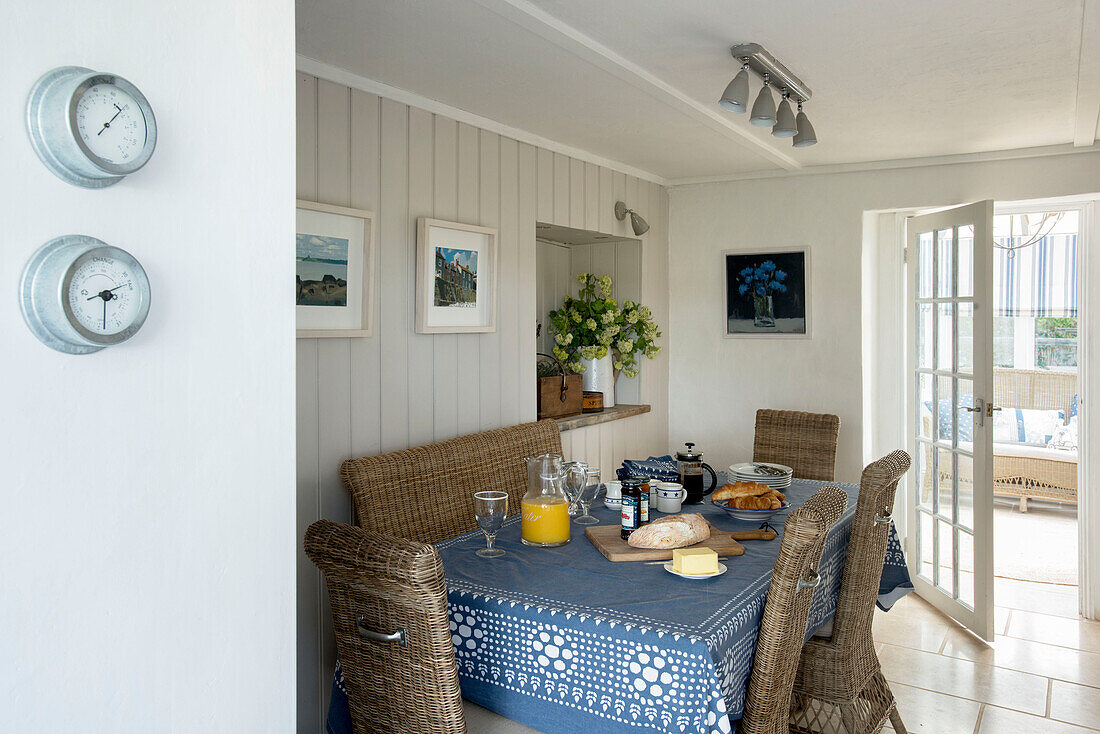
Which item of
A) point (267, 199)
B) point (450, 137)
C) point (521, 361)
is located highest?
point (450, 137)

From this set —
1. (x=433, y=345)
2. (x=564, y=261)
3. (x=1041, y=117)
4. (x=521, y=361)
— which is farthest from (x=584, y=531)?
(x=1041, y=117)

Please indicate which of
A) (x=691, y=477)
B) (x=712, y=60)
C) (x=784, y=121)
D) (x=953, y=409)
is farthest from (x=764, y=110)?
(x=953, y=409)

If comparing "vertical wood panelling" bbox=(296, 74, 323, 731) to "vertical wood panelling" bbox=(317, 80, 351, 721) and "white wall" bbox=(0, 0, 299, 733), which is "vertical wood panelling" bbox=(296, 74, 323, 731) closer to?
"vertical wood panelling" bbox=(317, 80, 351, 721)

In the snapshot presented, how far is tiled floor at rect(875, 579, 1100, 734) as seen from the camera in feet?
9.36

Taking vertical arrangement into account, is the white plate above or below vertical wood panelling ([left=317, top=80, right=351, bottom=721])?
below

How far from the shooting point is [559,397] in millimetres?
3756

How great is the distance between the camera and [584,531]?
232 cm

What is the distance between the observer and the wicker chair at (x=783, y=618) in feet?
5.46

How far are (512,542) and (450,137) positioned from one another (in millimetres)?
1608

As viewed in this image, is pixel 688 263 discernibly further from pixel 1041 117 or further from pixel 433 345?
pixel 433 345

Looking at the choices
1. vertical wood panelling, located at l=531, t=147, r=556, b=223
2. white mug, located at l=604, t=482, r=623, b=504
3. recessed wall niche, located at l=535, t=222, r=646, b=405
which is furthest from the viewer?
recessed wall niche, located at l=535, t=222, r=646, b=405

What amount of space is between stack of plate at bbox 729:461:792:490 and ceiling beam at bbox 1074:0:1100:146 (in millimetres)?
1694

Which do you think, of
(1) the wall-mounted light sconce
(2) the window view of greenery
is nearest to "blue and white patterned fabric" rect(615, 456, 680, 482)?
(1) the wall-mounted light sconce

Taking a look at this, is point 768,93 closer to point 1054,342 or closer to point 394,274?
point 394,274
